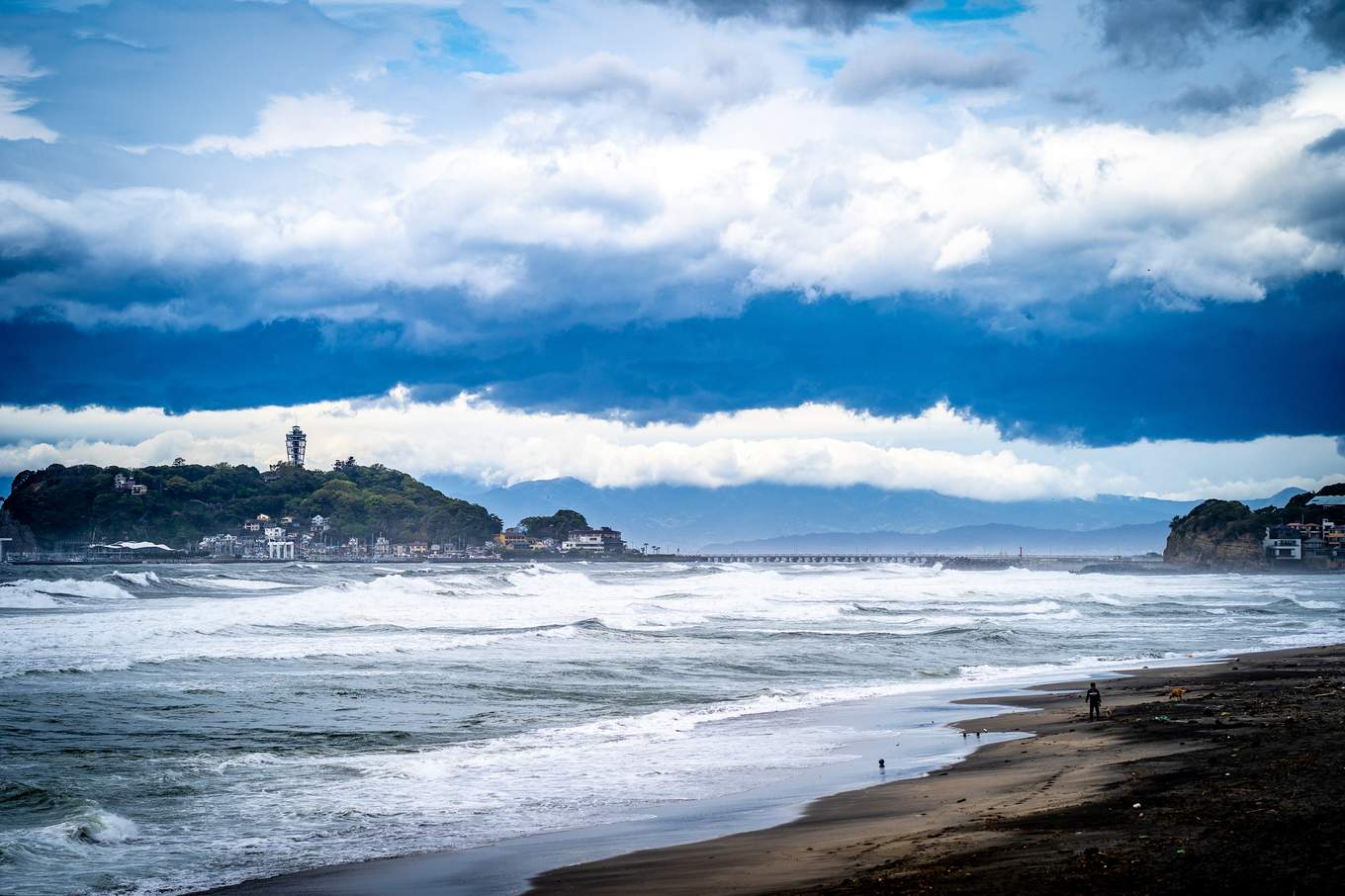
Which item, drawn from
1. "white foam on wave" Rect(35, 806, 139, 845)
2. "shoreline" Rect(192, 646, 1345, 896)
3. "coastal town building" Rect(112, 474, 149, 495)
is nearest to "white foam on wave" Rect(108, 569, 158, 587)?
"white foam on wave" Rect(35, 806, 139, 845)

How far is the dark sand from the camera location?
7586 millimetres

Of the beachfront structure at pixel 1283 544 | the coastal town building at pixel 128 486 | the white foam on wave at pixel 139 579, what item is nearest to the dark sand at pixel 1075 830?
the white foam on wave at pixel 139 579

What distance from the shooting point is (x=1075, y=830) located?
933 centimetres

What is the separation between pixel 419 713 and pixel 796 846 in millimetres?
11554

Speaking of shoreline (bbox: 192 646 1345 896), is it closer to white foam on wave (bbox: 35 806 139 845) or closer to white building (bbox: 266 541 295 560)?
white foam on wave (bbox: 35 806 139 845)

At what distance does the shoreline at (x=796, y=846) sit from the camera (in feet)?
29.9

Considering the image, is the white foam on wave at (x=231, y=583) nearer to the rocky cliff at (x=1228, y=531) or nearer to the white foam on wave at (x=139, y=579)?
the white foam on wave at (x=139, y=579)

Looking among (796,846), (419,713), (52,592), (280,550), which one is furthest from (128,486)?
(796,846)

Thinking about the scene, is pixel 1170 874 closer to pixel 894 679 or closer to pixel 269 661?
pixel 894 679

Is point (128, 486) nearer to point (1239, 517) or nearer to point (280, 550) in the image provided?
point (280, 550)

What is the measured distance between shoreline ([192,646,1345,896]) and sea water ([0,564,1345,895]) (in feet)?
2.41

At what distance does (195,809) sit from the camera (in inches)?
498

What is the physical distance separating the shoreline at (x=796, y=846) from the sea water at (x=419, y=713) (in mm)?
733

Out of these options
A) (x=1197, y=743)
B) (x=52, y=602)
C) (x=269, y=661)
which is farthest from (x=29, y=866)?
(x=52, y=602)
